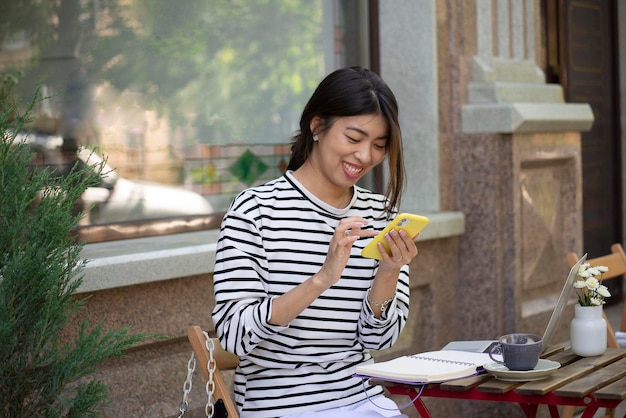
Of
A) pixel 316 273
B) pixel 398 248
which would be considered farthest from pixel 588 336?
pixel 316 273

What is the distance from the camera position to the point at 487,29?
512 cm

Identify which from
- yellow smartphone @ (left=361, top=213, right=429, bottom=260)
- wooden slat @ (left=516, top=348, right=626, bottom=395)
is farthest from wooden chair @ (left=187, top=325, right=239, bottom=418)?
wooden slat @ (left=516, top=348, right=626, bottom=395)

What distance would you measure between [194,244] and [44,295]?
1518 mm

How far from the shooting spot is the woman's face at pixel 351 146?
2.72 m

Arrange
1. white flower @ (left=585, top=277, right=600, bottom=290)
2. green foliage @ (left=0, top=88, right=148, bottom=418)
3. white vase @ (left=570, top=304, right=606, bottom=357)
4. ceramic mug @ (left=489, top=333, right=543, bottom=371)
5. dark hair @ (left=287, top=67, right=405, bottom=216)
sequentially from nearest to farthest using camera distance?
green foliage @ (left=0, top=88, right=148, bottom=418)
ceramic mug @ (left=489, top=333, right=543, bottom=371)
dark hair @ (left=287, top=67, right=405, bottom=216)
white vase @ (left=570, top=304, right=606, bottom=357)
white flower @ (left=585, top=277, right=600, bottom=290)

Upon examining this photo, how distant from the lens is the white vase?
3041 mm

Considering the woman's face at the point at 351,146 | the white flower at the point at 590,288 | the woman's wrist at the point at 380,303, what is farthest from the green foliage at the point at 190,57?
the white flower at the point at 590,288

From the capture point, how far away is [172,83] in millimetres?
4430

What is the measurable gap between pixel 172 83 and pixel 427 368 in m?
2.23

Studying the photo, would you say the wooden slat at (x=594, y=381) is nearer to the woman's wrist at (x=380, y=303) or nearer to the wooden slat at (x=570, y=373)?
the wooden slat at (x=570, y=373)

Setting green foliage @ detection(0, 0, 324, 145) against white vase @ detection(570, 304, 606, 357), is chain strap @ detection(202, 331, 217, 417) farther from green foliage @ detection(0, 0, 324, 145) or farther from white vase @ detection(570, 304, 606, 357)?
green foliage @ detection(0, 0, 324, 145)

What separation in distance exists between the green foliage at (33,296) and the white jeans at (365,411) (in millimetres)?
554

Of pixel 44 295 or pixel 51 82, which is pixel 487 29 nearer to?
pixel 51 82

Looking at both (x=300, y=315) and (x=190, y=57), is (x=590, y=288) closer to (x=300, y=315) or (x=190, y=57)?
(x=300, y=315)
